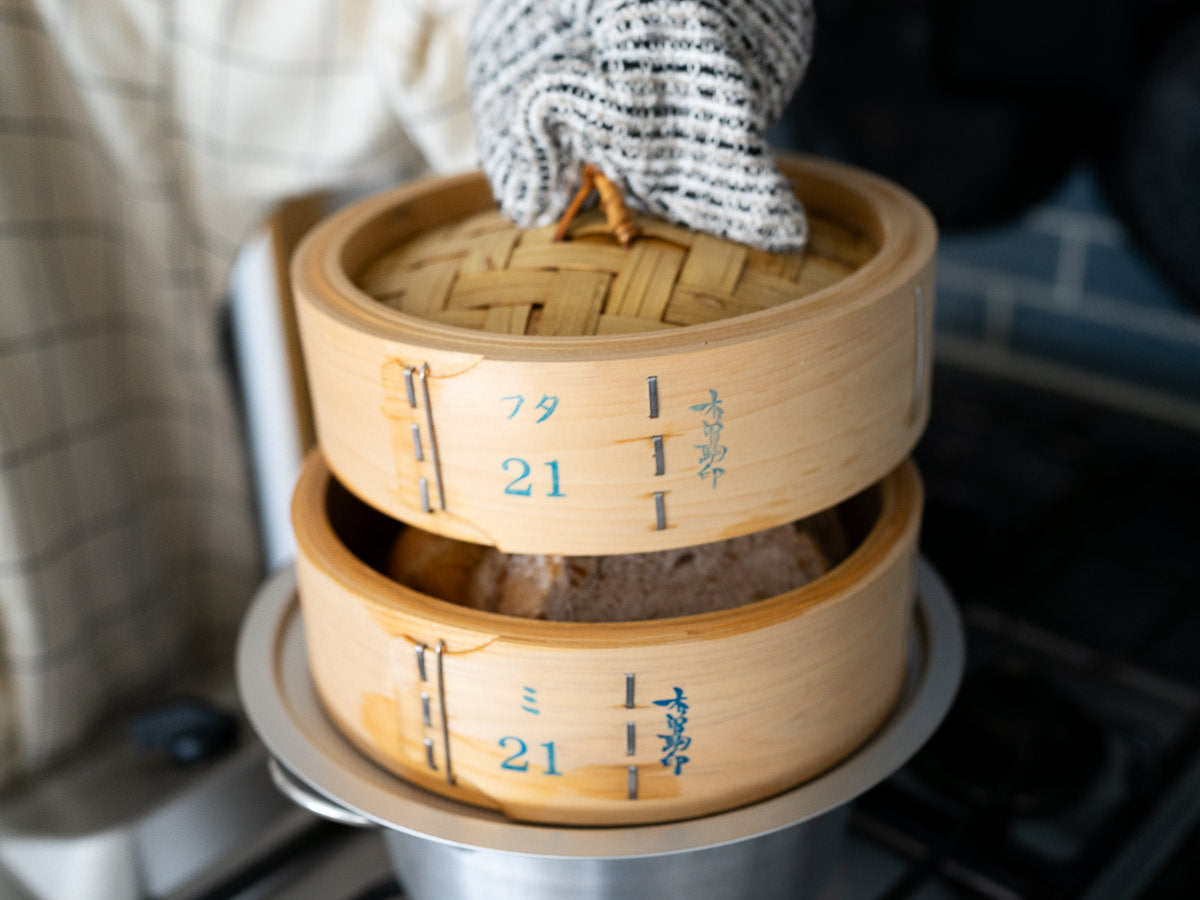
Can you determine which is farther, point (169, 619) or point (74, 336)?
point (169, 619)

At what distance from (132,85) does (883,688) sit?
677 mm

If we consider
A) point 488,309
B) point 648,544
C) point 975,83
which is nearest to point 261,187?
point 488,309

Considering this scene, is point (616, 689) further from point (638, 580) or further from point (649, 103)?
point (649, 103)

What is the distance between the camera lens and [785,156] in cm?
64

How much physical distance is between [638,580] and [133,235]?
586 mm

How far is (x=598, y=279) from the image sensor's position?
1.60ft

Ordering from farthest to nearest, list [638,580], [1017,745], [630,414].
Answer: [1017,745] → [638,580] → [630,414]

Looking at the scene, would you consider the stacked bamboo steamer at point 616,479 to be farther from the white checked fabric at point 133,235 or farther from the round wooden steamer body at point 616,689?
the white checked fabric at point 133,235

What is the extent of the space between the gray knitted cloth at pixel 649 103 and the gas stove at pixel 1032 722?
450mm

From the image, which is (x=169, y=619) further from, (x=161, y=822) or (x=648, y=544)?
(x=648, y=544)

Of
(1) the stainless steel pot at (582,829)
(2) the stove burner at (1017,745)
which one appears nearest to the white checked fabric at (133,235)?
(1) the stainless steel pot at (582,829)

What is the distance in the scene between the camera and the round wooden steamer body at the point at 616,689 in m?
0.45

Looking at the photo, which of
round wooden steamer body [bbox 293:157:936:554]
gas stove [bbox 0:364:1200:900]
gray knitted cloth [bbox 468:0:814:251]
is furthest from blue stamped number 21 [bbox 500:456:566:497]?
gas stove [bbox 0:364:1200:900]

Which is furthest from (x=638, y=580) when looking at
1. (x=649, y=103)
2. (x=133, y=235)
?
(x=133, y=235)
